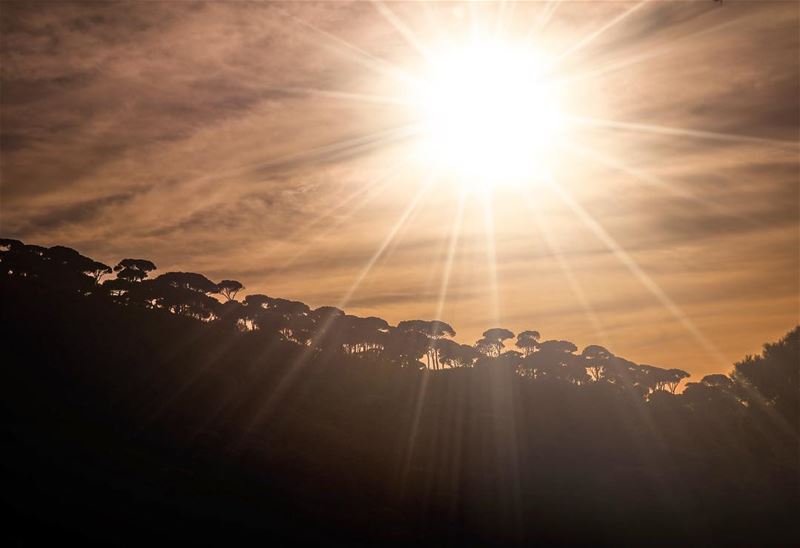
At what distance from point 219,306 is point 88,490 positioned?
80.9 m

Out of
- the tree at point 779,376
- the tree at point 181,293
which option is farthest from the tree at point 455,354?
the tree at point 779,376

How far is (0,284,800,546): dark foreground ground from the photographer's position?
129 ft

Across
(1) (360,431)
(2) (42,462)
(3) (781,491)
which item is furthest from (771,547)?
(2) (42,462)

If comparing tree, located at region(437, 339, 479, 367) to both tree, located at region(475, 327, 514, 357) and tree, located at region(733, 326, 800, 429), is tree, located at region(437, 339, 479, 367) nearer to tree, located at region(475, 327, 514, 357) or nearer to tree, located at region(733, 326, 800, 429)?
tree, located at region(475, 327, 514, 357)

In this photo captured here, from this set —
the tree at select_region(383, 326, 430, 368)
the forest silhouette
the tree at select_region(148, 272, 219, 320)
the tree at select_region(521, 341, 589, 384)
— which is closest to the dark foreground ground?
the forest silhouette

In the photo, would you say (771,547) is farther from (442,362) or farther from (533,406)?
(442,362)

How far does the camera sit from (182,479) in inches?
1714

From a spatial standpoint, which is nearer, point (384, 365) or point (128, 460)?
point (128, 460)

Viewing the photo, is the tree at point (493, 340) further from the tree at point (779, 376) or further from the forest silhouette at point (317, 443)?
the tree at point (779, 376)

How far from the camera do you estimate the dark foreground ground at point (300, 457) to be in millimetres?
39406

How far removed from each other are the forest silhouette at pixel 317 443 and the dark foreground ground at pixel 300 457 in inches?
8.5

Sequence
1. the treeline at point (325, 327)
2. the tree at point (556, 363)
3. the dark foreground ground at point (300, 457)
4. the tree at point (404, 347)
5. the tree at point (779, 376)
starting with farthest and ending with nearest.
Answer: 1. the tree at point (556, 363)
2. the tree at point (404, 347)
3. the treeline at point (325, 327)
4. the tree at point (779, 376)
5. the dark foreground ground at point (300, 457)

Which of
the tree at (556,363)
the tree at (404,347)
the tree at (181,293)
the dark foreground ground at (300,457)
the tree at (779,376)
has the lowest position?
the dark foreground ground at (300,457)

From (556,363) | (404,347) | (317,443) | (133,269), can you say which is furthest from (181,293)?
(556,363)
